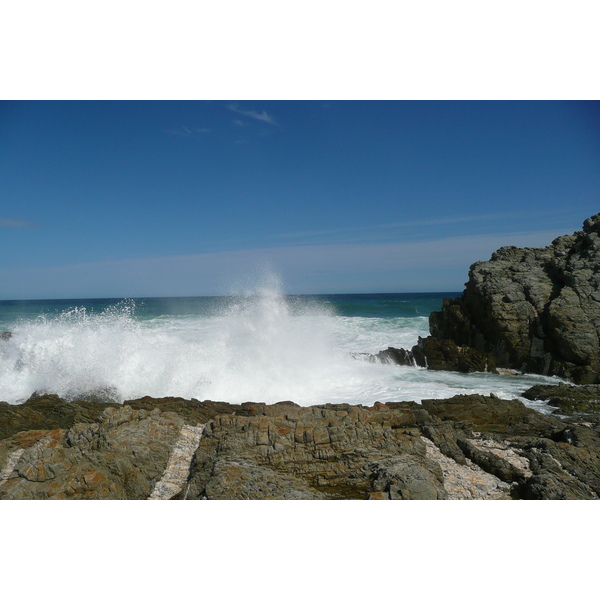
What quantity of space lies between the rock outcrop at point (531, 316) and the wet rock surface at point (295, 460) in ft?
20.0

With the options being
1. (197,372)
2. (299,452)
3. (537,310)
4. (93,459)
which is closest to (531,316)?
(537,310)

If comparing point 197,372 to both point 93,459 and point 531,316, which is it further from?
point 531,316

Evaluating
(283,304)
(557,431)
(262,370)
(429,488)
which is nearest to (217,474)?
(429,488)

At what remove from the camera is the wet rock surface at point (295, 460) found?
11.9ft

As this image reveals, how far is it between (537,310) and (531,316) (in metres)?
0.26

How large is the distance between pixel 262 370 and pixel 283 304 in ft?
17.4

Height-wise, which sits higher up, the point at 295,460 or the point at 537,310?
the point at 537,310

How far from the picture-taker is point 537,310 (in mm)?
11875

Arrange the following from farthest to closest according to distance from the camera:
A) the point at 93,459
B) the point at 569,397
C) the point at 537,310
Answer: the point at 537,310
the point at 569,397
the point at 93,459

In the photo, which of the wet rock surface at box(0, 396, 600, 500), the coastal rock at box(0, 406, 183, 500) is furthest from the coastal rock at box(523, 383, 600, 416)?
the coastal rock at box(0, 406, 183, 500)

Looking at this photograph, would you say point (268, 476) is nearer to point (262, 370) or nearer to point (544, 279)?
point (262, 370)

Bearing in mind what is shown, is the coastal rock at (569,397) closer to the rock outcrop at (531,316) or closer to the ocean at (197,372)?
the ocean at (197,372)

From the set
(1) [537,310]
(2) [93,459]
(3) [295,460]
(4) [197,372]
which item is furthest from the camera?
(1) [537,310]

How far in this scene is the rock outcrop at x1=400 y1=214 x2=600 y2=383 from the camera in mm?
10703
